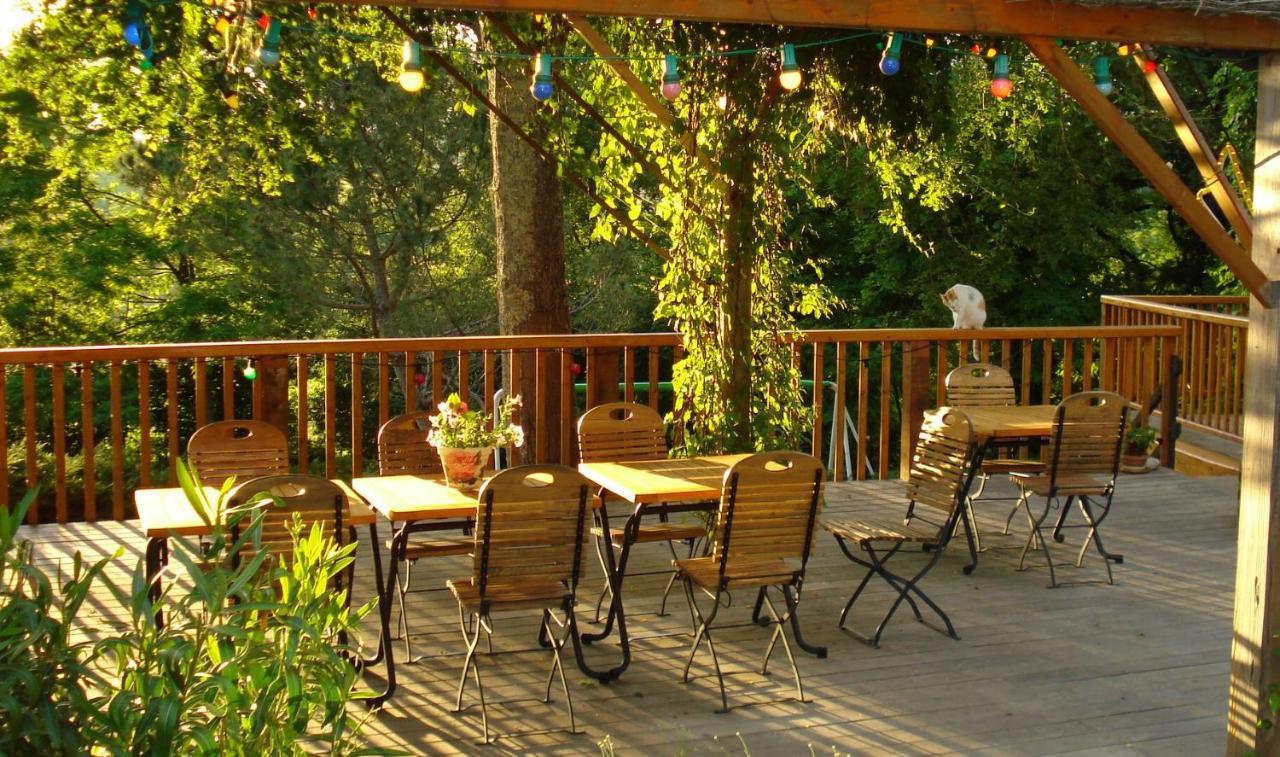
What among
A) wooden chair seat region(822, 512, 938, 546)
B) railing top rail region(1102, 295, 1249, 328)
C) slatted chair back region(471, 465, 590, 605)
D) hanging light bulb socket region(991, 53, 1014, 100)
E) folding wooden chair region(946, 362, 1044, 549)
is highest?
hanging light bulb socket region(991, 53, 1014, 100)

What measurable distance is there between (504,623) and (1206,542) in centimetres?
427

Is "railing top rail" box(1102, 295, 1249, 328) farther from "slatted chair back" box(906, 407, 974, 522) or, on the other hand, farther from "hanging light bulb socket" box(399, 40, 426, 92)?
"hanging light bulb socket" box(399, 40, 426, 92)

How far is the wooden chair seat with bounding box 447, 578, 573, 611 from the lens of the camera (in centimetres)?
500

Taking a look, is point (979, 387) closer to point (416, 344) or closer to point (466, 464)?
point (416, 344)

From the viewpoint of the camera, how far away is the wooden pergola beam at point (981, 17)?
4355 mm

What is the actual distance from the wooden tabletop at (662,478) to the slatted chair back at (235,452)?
1401 millimetres

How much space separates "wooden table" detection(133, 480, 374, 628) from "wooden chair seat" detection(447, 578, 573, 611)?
47 cm

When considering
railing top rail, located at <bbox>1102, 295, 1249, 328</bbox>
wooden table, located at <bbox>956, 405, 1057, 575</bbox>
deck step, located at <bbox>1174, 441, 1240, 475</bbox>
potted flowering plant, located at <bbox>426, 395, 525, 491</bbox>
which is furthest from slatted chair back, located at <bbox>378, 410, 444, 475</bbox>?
railing top rail, located at <bbox>1102, 295, 1249, 328</bbox>

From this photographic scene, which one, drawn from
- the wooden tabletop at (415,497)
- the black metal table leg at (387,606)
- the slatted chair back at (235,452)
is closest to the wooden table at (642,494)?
the wooden tabletop at (415,497)

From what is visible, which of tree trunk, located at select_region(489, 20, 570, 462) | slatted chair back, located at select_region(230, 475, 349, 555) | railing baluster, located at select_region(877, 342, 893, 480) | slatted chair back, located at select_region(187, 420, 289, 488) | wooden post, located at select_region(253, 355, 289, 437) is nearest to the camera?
slatted chair back, located at select_region(230, 475, 349, 555)

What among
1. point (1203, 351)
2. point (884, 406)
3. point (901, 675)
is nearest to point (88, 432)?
point (901, 675)

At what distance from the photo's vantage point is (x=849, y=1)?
4395 millimetres

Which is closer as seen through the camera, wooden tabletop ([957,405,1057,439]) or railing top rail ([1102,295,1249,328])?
wooden tabletop ([957,405,1057,439])

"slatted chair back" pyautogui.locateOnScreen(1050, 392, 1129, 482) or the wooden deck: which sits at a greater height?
"slatted chair back" pyautogui.locateOnScreen(1050, 392, 1129, 482)
